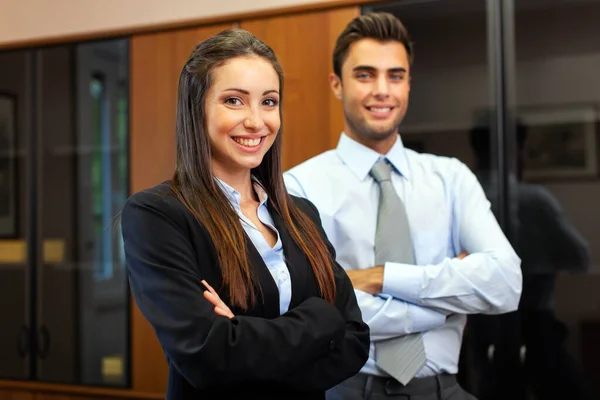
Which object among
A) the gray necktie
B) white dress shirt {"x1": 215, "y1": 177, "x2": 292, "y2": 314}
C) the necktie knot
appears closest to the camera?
white dress shirt {"x1": 215, "y1": 177, "x2": 292, "y2": 314}

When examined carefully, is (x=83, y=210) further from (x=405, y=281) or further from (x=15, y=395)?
(x=405, y=281)

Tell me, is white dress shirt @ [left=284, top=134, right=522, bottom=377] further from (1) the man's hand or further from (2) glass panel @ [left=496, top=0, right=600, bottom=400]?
(2) glass panel @ [left=496, top=0, right=600, bottom=400]

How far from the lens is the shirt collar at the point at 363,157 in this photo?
78.3 inches

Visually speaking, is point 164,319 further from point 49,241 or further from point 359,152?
point 49,241

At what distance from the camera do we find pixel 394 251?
1861mm

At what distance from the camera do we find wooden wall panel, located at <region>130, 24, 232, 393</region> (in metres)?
2.81

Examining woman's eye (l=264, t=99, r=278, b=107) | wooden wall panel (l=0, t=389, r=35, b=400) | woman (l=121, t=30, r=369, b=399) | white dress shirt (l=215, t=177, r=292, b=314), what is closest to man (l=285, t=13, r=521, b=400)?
woman (l=121, t=30, r=369, b=399)

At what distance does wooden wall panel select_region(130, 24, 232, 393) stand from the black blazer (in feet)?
5.11

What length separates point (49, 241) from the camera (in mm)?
2998

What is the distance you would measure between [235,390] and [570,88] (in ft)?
5.33

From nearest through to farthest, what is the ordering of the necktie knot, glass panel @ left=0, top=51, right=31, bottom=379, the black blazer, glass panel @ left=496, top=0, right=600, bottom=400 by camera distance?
the black blazer, the necktie knot, glass panel @ left=496, top=0, right=600, bottom=400, glass panel @ left=0, top=51, right=31, bottom=379

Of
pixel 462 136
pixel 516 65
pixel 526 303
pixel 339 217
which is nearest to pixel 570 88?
pixel 516 65

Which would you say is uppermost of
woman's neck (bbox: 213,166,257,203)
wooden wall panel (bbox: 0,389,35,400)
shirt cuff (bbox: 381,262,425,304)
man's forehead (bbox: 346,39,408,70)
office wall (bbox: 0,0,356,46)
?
office wall (bbox: 0,0,356,46)

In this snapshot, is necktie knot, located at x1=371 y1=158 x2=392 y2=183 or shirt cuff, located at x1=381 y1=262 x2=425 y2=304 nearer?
shirt cuff, located at x1=381 y1=262 x2=425 y2=304
